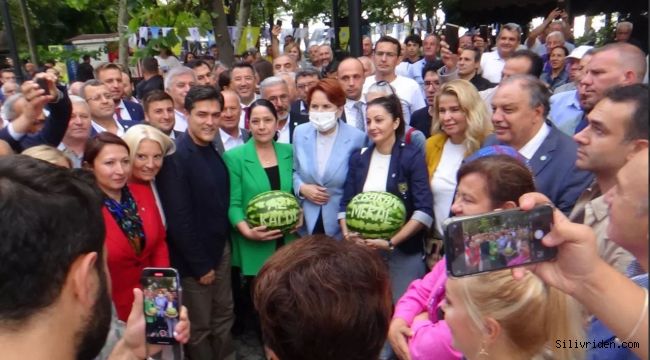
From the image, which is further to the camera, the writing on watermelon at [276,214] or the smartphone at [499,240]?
the writing on watermelon at [276,214]

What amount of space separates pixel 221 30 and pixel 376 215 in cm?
706

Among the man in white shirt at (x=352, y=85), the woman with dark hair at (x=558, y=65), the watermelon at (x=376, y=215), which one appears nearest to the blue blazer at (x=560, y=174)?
the watermelon at (x=376, y=215)

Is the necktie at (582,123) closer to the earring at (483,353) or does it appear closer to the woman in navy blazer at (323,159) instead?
the woman in navy blazer at (323,159)

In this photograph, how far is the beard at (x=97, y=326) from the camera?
150cm

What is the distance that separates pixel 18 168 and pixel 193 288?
2.70 meters

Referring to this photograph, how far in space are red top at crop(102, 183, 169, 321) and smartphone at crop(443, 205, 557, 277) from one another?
2398mm

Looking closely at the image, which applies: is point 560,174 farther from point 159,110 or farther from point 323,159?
point 159,110

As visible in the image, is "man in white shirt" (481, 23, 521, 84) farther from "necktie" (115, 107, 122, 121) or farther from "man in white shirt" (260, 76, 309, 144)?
"necktie" (115, 107, 122, 121)

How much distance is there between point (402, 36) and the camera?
1888 cm

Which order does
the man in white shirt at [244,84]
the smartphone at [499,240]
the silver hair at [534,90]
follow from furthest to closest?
the man in white shirt at [244,84] → the silver hair at [534,90] → the smartphone at [499,240]

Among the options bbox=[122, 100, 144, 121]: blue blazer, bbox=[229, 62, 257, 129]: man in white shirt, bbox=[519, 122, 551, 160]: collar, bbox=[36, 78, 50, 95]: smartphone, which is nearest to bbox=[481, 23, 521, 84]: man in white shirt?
bbox=[229, 62, 257, 129]: man in white shirt

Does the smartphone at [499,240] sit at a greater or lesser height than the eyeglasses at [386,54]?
lesser

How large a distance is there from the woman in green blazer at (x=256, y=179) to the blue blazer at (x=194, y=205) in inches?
3.6

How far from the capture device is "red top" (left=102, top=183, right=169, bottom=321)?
326 cm
